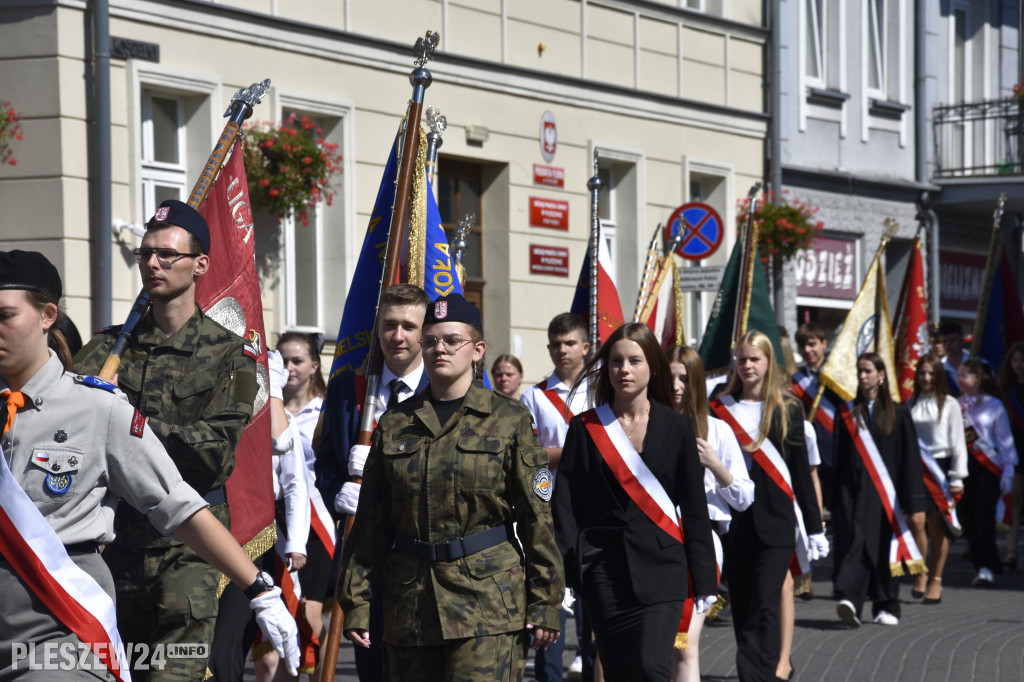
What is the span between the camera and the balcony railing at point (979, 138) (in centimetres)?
2388

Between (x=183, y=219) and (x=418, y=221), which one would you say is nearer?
(x=183, y=219)

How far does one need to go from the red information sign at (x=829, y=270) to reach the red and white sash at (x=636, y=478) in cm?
1503

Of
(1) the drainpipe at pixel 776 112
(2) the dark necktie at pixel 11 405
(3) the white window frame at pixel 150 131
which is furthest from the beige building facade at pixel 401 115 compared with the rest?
(2) the dark necktie at pixel 11 405

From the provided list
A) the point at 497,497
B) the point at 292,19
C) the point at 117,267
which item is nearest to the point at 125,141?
the point at 117,267

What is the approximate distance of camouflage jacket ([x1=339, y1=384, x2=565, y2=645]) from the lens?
4992 millimetres

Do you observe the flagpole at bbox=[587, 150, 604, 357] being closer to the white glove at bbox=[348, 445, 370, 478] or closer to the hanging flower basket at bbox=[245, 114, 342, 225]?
the white glove at bbox=[348, 445, 370, 478]

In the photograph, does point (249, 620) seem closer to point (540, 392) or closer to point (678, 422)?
point (678, 422)

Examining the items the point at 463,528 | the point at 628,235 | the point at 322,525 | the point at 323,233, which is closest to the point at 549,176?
the point at 628,235

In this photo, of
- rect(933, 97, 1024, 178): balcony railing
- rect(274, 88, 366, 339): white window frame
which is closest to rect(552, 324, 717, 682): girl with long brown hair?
rect(274, 88, 366, 339): white window frame

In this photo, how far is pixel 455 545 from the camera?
5.01 metres

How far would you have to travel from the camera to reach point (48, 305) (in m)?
3.90

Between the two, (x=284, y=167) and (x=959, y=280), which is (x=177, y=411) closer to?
(x=284, y=167)

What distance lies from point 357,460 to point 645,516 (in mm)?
1248

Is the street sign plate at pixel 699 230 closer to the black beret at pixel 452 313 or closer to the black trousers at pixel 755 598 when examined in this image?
the black trousers at pixel 755 598
